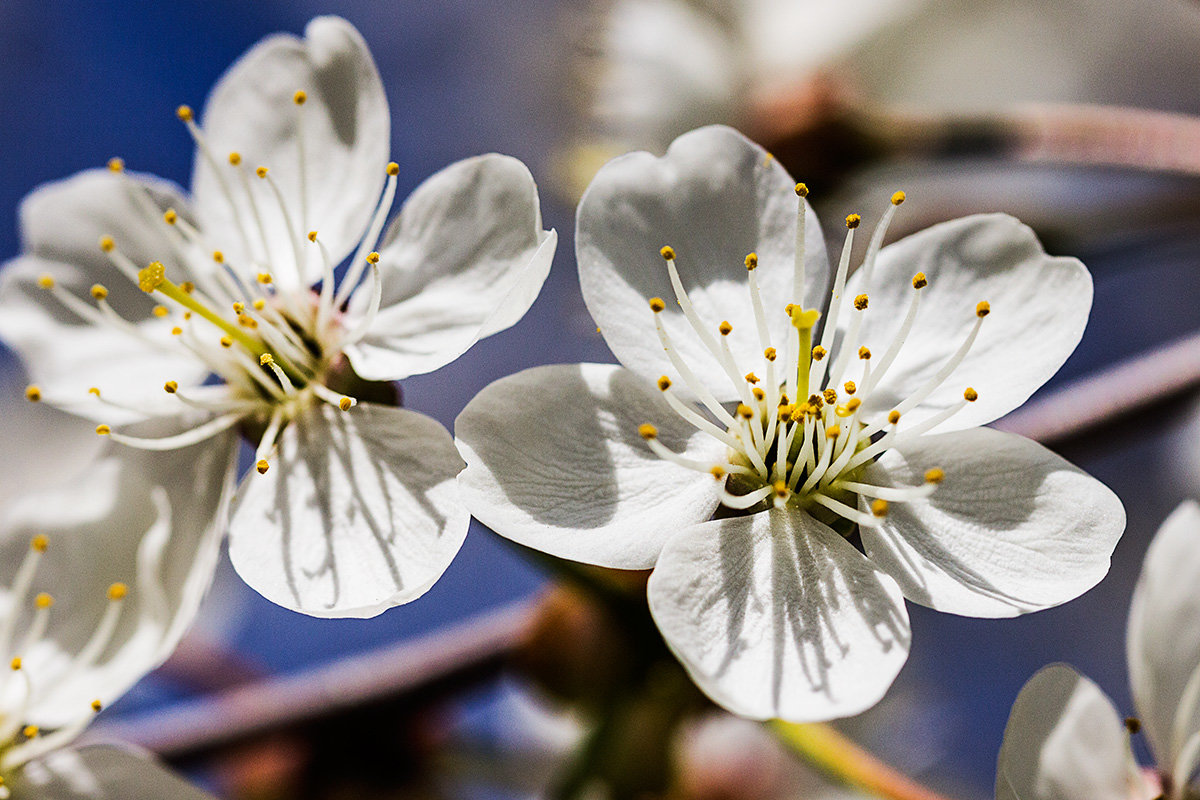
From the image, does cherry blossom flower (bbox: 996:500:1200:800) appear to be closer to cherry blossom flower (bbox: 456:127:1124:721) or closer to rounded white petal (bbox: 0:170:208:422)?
cherry blossom flower (bbox: 456:127:1124:721)

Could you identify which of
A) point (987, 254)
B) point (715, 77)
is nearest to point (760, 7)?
point (715, 77)

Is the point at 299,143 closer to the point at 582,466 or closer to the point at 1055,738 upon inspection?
the point at 582,466

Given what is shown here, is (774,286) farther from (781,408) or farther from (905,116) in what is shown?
(905,116)

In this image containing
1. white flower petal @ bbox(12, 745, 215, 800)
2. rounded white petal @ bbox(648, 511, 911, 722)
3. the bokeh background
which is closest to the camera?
rounded white petal @ bbox(648, 511, 911, 722)

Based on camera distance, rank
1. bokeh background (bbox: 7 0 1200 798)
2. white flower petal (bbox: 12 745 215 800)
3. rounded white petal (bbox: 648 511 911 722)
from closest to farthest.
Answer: rounded white petal (bbox: 648 511 911 722) → white flower petal (bbox: 12 745 215 800) → bokeh background (bbox: 7 0 1200 798)

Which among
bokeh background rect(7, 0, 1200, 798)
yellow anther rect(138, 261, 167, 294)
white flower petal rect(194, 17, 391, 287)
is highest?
white flower petal rect(194, 17, 391, 287)

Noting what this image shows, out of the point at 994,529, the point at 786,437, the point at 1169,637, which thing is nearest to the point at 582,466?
the point at 786,437

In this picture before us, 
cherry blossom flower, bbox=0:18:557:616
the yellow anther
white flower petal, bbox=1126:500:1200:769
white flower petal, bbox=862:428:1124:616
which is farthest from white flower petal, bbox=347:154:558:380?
white flower petal, bbox=1126:500:1200:769
